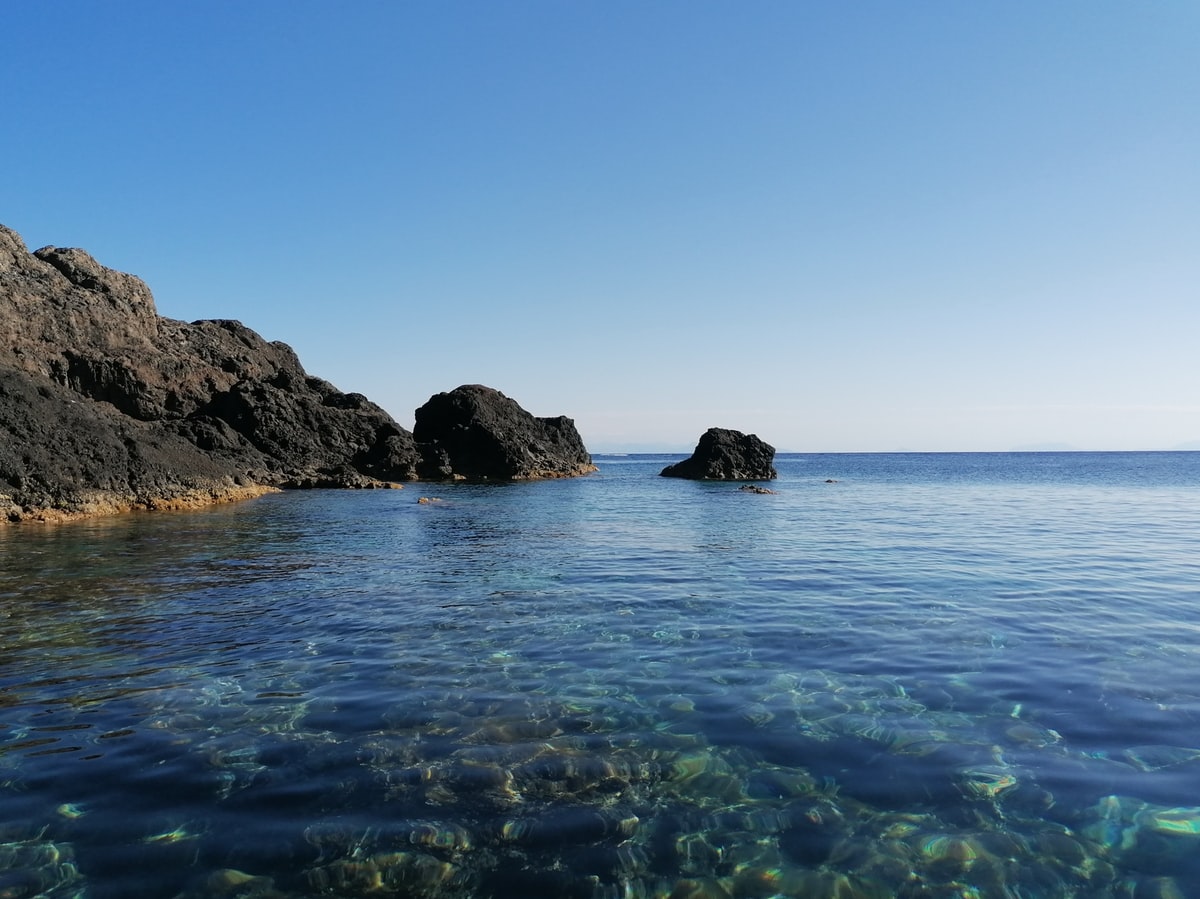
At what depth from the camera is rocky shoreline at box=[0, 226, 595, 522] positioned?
3044 cm

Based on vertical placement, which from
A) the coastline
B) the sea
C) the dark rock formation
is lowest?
the sea

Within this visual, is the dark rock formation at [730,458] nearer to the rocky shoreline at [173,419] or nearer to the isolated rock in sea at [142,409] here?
the rocky shoreline at [173,419]

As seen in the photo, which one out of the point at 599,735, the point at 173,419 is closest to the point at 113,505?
the point at 173,419

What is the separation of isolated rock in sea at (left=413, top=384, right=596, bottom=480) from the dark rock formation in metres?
15.6

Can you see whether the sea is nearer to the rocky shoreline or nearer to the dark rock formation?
the rocky shoreline

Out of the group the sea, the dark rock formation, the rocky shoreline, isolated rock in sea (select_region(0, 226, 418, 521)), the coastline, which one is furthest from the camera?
the dark rock formation

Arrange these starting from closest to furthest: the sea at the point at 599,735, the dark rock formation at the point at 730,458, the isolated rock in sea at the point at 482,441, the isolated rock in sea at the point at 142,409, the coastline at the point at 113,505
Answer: the sea at the point at 599,735
the coastline at the point at 113,505
the isolated rock in sea at the point at 142,409
the isolated rock in sea at the point at 482,441
the dark rock formation at the point at 730,458

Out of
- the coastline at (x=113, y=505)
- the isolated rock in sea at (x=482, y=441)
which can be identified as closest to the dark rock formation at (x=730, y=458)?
the isolated rock in sea at (x=482, y=441)

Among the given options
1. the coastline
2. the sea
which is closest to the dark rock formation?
the coastline

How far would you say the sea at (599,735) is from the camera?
4746 millimetres

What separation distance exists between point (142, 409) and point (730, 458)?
Result: 177 ft

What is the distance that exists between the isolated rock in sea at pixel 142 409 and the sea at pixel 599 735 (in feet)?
57.2

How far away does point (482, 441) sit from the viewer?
74.1m

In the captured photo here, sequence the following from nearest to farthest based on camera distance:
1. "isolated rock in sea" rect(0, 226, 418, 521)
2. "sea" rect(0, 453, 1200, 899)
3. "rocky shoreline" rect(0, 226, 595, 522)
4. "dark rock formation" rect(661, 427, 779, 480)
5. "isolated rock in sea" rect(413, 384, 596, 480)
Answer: "sea" rect(0, 453, 1200, 899) < "isolated rock in sea" rect(0, 226, 418, 521) < "rocky shoreline" rect(0, 226, 595, 522) < "isolated rock in sea" rect(413, 384, 596, 480) < "dark rock formation" rect(661, 427, 779, 480)
